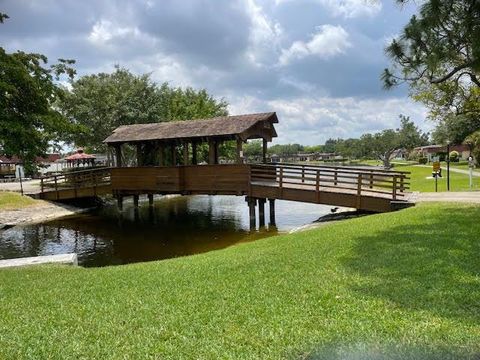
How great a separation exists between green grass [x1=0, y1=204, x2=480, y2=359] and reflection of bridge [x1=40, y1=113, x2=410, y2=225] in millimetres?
8258

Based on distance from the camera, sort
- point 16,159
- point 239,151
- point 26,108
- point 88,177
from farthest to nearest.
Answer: point 16,159 < point 88,177 < point 239,151 < point 26,108

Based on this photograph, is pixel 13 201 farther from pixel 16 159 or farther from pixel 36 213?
pixel 16 159

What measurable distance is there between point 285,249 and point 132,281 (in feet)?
12.3

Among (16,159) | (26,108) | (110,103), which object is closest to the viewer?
(26,108)

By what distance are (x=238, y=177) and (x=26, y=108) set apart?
32.8ft

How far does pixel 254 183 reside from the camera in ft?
70.7

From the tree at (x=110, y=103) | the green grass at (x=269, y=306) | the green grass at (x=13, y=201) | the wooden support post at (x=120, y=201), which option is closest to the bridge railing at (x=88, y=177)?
the wooden support post at (x=120, y=201)

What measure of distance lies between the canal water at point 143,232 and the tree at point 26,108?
4074mm

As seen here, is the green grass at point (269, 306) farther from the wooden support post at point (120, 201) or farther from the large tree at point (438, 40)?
the wooden support post at point (120, 201)

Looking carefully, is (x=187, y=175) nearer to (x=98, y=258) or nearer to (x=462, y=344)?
(x=98, y=258)

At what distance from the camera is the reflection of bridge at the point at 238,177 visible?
59.8 feet

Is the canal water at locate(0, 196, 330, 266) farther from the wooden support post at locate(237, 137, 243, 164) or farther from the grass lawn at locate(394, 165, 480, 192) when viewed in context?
the grass lawn at locate(394, 165, 480, 192)

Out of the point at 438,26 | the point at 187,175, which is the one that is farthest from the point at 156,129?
the point at 438,26

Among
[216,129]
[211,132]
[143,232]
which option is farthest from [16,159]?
[216,129]
